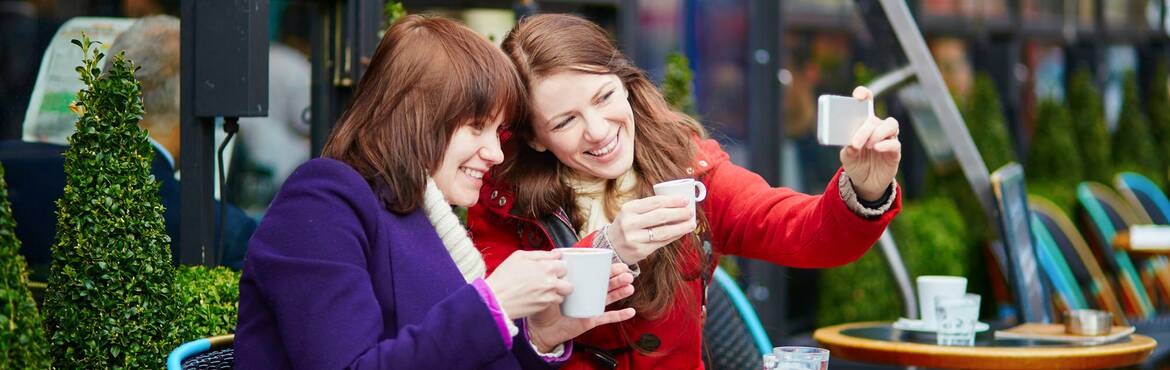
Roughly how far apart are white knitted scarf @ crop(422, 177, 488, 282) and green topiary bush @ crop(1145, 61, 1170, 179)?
827 centimetres

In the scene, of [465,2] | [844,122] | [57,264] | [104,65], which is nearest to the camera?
[844,122]

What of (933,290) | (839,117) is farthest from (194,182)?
(933,290)

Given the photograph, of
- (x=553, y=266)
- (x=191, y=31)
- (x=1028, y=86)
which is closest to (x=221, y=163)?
(x=191, y=31)

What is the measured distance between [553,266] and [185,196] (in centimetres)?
152

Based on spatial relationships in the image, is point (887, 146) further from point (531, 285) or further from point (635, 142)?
point (531, 285)

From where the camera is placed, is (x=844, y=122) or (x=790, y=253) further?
(x=790, y=253)

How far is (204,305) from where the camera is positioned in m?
2.87

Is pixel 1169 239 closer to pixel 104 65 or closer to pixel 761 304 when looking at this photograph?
pixel 761 304

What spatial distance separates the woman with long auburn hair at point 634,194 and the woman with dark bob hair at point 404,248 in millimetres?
195

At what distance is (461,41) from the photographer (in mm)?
2307

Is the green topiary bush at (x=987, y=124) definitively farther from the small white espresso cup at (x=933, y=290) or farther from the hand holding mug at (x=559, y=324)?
the hand holding mug at (x=559, y=324)

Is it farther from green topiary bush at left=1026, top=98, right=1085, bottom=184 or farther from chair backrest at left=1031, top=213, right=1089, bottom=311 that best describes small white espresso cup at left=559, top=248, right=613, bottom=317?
green topiary bush at left=1026, top=98, right=1085, bottom=184

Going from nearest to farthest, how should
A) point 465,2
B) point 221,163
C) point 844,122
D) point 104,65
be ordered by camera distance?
point 844,122, point 104,65, point 221,163, point 465,2

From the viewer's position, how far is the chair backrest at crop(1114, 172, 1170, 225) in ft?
24.4
